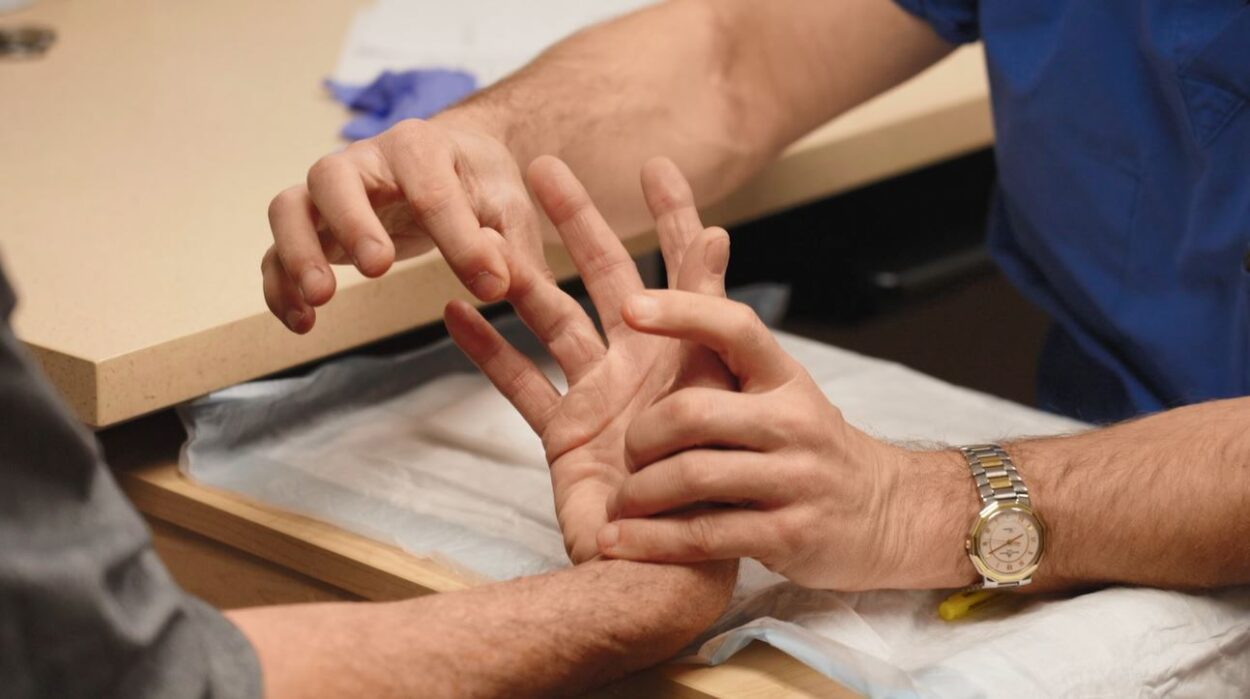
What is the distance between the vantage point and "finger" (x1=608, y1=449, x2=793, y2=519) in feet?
2.48

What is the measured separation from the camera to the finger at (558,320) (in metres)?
0.92

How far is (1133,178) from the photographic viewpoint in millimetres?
1122

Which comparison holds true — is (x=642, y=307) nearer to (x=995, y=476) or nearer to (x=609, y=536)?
(x=609, y=536)

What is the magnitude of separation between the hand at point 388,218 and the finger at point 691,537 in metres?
0.17

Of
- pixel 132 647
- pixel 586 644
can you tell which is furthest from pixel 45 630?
pixel 586 644

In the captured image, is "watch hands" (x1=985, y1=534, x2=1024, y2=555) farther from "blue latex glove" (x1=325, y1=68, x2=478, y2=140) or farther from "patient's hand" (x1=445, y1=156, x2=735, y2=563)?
"blue latex glove" (x1=325, y1=68, x2=478, y2=140)

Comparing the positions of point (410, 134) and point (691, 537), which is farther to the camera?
point (410, 134)

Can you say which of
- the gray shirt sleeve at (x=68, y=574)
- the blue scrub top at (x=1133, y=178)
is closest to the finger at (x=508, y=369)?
the gray shirt sleeve at (x=68, y=574)

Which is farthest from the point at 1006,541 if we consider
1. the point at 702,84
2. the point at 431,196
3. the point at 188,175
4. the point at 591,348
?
the point at 188,175

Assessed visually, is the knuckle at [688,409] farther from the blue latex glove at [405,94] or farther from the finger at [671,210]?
the blue latex glove at [405,94]

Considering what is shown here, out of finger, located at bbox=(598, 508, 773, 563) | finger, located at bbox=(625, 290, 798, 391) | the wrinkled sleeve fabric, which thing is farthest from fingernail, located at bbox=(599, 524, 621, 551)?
the wrinkled sleeve fabric

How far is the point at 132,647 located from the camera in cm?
57

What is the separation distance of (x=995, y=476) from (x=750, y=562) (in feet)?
0.49

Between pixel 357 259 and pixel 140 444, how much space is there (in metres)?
0.30
